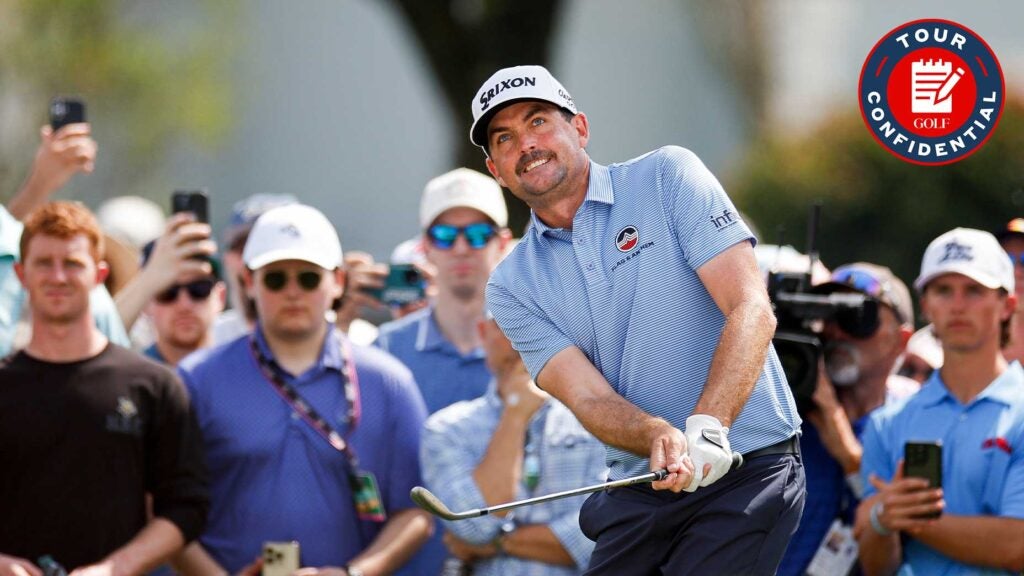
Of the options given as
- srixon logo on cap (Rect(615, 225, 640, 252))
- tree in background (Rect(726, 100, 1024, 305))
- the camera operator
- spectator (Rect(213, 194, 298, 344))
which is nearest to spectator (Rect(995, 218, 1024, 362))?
the camera operator

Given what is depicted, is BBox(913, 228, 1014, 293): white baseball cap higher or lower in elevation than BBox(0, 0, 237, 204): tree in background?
lower

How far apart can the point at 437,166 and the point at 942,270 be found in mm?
17110

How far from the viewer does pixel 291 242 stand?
25.4 feet

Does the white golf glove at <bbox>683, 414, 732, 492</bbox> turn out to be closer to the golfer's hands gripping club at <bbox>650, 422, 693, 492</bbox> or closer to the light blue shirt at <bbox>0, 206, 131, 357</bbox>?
the golfer's hands gripping club at <bbox>650, 422, 693, 492</bbox>

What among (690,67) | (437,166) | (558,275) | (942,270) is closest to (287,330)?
(558,275)

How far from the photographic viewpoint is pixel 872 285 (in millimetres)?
7969

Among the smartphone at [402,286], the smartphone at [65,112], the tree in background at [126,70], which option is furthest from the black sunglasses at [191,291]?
the tree in background at [126,70]

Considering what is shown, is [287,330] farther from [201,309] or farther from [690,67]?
[690,67]

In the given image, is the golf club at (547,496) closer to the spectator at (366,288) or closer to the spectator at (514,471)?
the spectator at (514,471)

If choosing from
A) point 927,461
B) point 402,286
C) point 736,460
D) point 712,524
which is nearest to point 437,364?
point 402,286

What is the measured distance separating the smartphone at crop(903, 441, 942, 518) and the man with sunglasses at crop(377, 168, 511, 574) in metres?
2.07

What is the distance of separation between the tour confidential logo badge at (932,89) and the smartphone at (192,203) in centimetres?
316

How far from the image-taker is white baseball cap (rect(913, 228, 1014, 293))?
288 inches

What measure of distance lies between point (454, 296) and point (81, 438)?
199 centimetres
